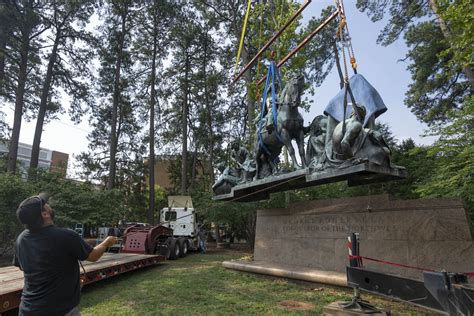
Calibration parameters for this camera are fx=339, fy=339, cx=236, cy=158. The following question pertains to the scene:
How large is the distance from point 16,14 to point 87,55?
16.4ft

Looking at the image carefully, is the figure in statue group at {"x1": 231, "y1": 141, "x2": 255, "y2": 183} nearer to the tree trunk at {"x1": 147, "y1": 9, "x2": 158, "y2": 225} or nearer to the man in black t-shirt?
the man in black t-shirt

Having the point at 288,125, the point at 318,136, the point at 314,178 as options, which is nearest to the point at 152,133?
the point at 288,125

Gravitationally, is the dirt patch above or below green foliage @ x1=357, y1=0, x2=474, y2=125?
below

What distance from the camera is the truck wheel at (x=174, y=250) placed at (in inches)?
634

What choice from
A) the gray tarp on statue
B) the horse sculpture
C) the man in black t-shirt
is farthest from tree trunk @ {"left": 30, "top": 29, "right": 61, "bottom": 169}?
the man in black t-shirt

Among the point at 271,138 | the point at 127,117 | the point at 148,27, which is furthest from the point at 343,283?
the point at 127,117

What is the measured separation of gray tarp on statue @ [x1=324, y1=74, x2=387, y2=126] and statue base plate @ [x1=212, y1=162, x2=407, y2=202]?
0.99m

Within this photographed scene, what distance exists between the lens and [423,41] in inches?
648

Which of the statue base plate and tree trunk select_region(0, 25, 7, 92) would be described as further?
tree trunk select_region(0, 25, 7, 92)

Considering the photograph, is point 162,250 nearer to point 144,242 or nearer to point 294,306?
point 144,242

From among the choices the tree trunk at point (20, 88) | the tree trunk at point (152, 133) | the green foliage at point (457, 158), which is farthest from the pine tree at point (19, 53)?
the green foliage at point (457, 158)

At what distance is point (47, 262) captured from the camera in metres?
2.86

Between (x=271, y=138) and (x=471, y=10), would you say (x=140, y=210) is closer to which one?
(x=271, y=138)

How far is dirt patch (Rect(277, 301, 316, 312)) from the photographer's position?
632 centimetres
